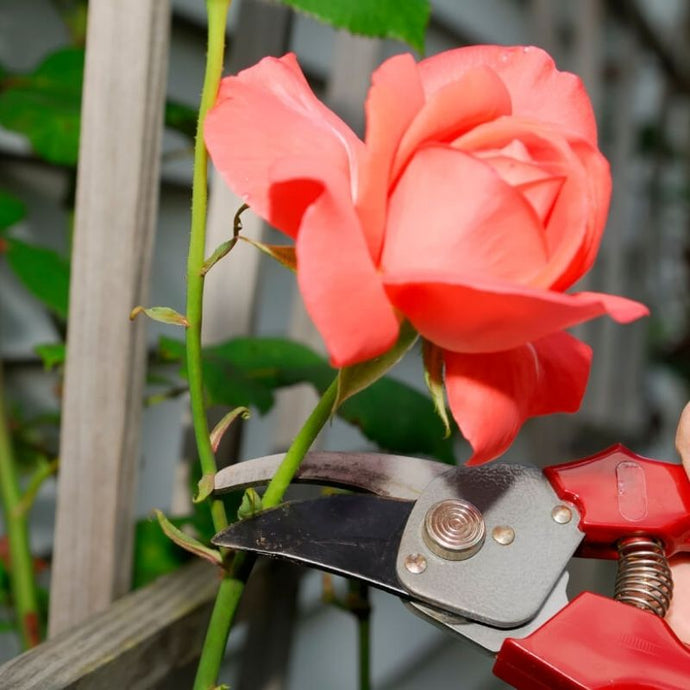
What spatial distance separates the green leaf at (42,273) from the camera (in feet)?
2.31

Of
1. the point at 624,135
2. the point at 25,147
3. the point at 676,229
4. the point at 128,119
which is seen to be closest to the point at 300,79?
the point at 128,119

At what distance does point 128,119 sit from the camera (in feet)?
1.61

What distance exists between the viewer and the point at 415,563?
0.39 meters

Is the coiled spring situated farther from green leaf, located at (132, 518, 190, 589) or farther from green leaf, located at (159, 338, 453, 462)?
green leaf, located at (132, 518, 190, 589)

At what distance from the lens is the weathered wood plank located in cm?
41

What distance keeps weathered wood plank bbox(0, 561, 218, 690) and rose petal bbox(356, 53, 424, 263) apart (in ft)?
0.96

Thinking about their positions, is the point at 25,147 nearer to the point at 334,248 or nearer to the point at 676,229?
the point at 334,248

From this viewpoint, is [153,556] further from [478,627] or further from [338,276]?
[338,276]

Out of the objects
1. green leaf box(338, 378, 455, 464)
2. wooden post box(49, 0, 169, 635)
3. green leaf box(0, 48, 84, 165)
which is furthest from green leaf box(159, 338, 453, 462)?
green leaf box(0, 48, 84, 165)

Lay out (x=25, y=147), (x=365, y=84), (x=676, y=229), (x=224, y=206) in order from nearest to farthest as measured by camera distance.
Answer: (x=224, y=206) → (x=25, y=147) → (x=365, y=84) → (x=676, y=229)

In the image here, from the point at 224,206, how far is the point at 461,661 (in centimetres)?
179

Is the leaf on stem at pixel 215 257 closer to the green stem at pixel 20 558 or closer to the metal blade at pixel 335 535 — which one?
the metal blade at pixel 335 535

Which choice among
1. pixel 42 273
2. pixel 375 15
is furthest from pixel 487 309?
pixel 42 273

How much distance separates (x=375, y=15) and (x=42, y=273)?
0.40 metres
